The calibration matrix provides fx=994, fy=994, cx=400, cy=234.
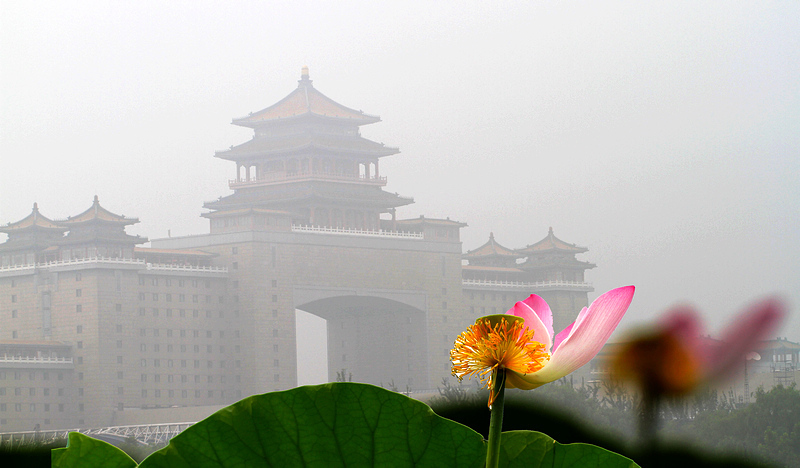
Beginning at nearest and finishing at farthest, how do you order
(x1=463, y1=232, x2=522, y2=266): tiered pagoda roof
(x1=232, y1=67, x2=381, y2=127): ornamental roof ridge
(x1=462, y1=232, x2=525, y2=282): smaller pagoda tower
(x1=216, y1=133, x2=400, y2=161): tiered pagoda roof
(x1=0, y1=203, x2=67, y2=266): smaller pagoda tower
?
1. (x1=0, y1=203, x2=67, y2=266): smaller pagoda tower
2. (x1=216, y1=133, x2=400, y2=161): tiered pagoda roof
3. (x1=462, y1=232, x2=525, y2=282): smaller pagoda tower
4. (x1=232, y1=67, x2=381, y2=127): ornamental roof ridge
5. (x1=463, y1=232, x2=522, y2=266): tiered pagoda roof

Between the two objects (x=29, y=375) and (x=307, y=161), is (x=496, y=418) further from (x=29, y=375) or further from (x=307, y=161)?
(x=307, y=161)

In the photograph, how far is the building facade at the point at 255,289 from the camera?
18250mm

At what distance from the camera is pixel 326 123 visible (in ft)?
78.8

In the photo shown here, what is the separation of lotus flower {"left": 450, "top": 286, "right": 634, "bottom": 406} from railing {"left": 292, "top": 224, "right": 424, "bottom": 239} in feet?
66.3

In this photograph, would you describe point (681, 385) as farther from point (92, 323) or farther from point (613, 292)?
point (92, 323)

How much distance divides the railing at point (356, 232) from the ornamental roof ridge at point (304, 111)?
3.23m

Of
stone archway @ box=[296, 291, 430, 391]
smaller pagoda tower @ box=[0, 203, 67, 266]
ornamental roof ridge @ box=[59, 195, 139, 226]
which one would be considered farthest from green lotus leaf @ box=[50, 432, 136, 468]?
stone archway @ box=[296, 291, 430, 391]

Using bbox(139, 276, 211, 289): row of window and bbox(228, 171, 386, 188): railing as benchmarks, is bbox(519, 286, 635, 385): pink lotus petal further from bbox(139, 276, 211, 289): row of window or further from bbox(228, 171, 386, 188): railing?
bbox(228, 171, 386, 188): railing

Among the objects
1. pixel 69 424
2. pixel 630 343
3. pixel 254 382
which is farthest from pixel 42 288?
pixel 630 343

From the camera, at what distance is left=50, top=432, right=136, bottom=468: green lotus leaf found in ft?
1.04

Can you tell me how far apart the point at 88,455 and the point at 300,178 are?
22684mm

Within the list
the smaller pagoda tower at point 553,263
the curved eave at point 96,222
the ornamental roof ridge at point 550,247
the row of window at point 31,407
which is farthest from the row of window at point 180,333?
the ornamental roof ridge at point 550,247

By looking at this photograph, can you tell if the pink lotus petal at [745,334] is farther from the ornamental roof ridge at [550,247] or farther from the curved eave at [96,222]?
the ornamental roof ridge at [550,247]

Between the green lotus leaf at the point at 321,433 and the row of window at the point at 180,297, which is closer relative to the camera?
the green lotus leaf at the point at 321,433
